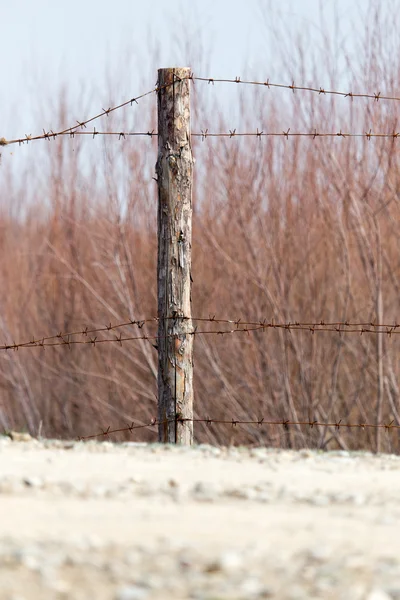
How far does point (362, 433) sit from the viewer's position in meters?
10.9

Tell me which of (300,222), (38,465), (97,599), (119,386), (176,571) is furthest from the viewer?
(119,386)

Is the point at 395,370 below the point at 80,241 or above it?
below

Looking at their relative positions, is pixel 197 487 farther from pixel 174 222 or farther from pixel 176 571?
pixel 174 222

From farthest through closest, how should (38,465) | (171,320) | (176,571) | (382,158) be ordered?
(382,158), (171,320), (38,465), (176,571)

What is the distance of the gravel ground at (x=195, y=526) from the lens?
2.76 meters

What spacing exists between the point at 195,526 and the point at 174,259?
8.67 ft

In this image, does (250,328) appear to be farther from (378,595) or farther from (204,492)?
(378,595)

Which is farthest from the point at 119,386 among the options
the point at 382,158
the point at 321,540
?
the point at 321,540

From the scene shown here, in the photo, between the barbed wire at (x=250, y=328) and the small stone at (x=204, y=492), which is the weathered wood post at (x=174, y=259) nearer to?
the barbed wire at (x=250, y=328)

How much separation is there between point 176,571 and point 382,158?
7.45m

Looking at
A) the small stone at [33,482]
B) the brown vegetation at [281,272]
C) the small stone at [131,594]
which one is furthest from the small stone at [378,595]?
the brown vegetation at [281,272]

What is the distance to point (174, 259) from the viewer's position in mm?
5824

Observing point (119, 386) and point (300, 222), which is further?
point (119, 386)

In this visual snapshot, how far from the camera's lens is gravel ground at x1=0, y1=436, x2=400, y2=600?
2756 mm
